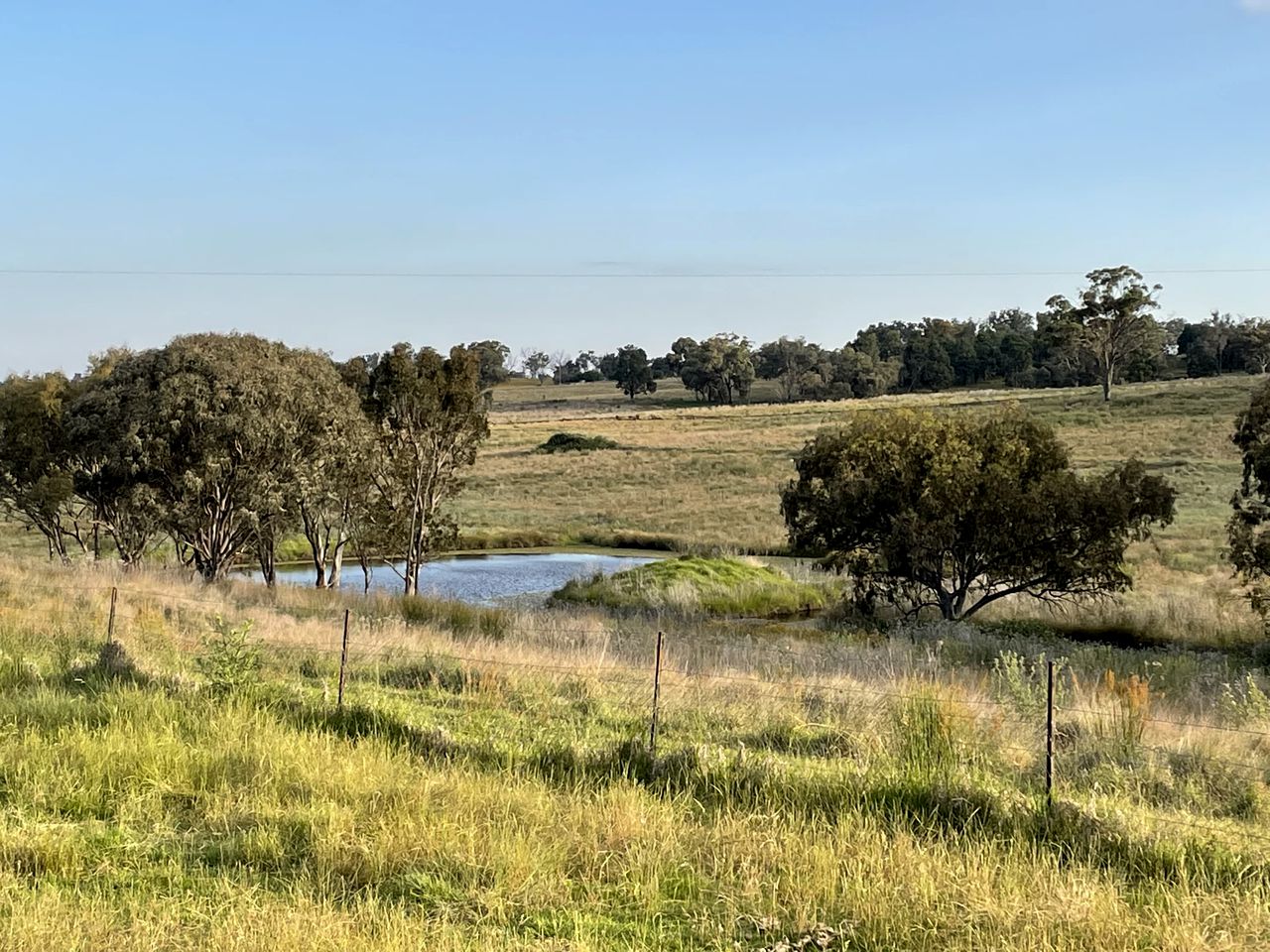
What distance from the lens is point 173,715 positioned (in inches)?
370

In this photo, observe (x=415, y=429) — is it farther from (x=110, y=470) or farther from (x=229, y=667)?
(x=229, y=667)

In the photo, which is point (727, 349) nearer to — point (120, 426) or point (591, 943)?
point (120, 426)

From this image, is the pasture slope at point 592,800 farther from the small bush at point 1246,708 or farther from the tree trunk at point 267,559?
the tree trunk at point 267,559

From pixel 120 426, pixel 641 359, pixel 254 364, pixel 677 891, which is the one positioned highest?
pixel 641 359

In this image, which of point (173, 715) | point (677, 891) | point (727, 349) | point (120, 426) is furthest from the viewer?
point (727, 349)

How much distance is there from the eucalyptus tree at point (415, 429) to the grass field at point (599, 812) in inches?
560

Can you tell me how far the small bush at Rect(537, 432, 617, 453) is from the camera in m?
74.6

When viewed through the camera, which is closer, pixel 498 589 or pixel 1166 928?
pixel 1166 928

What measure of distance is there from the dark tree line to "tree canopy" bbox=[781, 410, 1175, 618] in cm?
1032

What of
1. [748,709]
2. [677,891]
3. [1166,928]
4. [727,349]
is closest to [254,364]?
[748,709]

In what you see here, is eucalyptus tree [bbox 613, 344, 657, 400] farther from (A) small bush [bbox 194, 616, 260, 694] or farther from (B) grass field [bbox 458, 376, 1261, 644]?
(A) small bush [bbox 194, 616, 260, 694]

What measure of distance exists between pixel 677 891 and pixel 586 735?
3.55 metres

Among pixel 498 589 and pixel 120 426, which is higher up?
pixel 120 426

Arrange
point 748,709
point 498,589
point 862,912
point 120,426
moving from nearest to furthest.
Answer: point 862,912 < point 748,709 < point 120,426 < point 498,589
